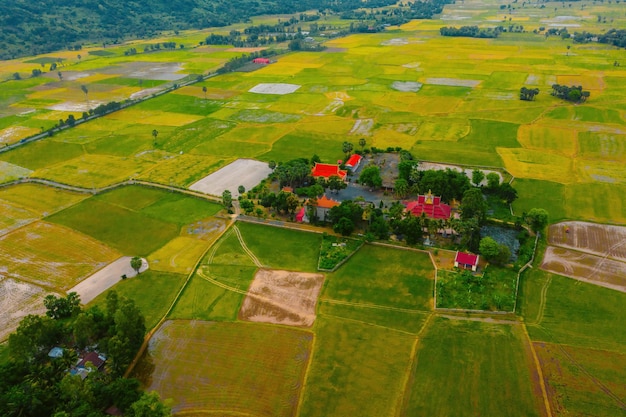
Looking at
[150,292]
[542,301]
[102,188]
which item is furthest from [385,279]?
[102,188]

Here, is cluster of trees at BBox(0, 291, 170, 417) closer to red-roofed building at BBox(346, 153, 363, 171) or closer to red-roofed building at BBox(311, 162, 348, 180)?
red-roofed building at BBox(311, 162, 348, 180)

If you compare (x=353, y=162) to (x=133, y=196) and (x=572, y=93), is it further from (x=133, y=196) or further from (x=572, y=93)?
(x=572, y=93)

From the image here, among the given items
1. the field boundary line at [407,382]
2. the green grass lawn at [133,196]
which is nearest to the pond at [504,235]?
the field boundary line at [407,382]

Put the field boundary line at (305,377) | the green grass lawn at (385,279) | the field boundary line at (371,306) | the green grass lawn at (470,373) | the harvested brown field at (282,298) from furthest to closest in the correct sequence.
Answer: the green grass lawn at (385,279) → the field boundary line at (371,306) → the harvested brown field at (282,298) → the field boundary line at (305,377) → the green grass lawn at (470,373)

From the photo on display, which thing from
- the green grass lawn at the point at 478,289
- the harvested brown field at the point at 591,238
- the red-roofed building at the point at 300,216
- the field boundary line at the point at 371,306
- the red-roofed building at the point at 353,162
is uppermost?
the red-roofed building at the point at 353,162

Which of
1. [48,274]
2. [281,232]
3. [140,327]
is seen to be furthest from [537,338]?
[48,274]

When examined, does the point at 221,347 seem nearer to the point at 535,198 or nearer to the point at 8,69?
the point at 535,198

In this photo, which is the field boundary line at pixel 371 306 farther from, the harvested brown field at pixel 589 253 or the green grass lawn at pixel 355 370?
the harvested brown field at pixel 589 253
